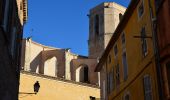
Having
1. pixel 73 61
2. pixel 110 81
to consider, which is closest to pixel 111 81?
pixel 110 81

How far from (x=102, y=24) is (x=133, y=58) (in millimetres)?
41756

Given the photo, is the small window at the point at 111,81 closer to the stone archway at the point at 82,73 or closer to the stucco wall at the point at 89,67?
the stucco wall at the point at 89,67

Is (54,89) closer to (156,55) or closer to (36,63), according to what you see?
(36,63)

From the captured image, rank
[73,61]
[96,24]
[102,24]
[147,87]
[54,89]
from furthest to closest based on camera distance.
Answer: [96,24] → [102,24] → [73,61] → [54,89] → [147,87]

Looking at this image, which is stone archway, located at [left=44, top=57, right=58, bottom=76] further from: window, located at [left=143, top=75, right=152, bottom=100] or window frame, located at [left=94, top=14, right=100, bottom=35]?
window, located at [left=143, top=75, right=152, bottom=100]

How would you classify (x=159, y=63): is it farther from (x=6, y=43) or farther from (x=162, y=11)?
(x=6, y=43)

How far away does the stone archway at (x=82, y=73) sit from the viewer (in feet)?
165

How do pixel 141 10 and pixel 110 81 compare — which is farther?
pixel 110 81

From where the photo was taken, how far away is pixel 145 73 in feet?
50.9

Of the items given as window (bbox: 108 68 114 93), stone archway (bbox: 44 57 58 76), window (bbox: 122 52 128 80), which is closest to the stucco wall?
stone archway (bbox: 44 57 58 76)

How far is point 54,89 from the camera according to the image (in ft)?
135

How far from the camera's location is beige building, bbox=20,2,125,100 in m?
42.3

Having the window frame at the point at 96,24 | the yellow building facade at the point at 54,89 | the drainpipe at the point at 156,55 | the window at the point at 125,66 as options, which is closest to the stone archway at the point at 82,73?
A: the yellow building facade at the point at 54,89

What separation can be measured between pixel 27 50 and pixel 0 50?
34502 millimetres
